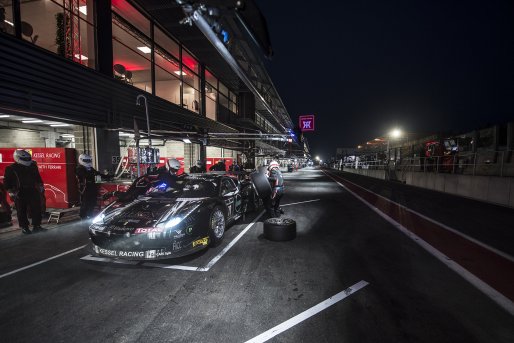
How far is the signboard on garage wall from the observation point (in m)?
8.35

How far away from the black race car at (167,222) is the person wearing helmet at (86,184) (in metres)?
2.35

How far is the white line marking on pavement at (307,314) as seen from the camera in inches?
96.1

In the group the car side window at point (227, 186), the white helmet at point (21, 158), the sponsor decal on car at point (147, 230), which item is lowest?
the sponsor decal on car at point (147, 230)

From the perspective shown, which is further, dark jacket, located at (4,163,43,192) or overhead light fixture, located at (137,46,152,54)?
overhead light fixture, located at (137,46,152,54)

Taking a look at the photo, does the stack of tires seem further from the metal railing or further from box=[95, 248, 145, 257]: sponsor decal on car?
the metal railing

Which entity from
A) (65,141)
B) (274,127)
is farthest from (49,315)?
(274,127)

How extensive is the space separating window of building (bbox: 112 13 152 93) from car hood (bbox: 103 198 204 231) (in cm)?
912

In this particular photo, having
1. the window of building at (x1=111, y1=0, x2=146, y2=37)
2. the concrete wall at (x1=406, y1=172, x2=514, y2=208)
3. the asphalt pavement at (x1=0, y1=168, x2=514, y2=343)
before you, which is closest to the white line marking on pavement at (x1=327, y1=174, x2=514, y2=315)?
the asphalt pavement at (x1=0, y1=168, x2=514, y2=343)

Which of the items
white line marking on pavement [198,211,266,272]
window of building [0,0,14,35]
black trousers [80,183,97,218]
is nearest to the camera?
white line marking on pavement [198,211,266,272]

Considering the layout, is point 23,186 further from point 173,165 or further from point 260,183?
point 260,183

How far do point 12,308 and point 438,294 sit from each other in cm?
545

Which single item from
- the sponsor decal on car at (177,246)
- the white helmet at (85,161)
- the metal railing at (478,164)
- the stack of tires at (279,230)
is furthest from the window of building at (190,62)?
the metal railing at (478,164)

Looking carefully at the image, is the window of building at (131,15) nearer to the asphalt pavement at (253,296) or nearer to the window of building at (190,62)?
the window of building at (190,62)

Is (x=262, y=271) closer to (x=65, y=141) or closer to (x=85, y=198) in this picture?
(x=85, y=198)
